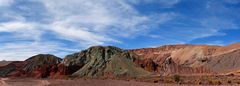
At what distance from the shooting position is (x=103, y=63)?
83.7 m

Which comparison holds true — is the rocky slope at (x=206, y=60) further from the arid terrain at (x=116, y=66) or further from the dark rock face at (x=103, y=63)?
the dark rock face at (x=103, y=63)

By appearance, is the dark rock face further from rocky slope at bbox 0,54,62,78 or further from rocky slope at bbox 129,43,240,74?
rocky slope at bbox 129,43,240,74

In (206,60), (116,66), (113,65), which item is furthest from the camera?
(206,60)

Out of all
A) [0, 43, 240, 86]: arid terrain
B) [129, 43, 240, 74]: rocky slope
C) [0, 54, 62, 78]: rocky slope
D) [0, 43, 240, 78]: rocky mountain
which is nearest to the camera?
[0, 43, 240, 86]: arid terrain

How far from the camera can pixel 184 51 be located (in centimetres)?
13650

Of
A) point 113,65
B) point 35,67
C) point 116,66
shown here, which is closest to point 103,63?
point 113,65

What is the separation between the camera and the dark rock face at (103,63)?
255 ft

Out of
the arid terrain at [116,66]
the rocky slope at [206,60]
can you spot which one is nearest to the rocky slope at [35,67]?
the arid terrain at [116,66]

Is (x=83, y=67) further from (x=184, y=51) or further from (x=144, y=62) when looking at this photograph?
(x=184, y=51)

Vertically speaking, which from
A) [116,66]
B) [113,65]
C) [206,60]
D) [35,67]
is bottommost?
[116,66]

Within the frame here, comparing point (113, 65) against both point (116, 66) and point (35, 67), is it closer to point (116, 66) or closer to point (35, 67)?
point (116, 66)

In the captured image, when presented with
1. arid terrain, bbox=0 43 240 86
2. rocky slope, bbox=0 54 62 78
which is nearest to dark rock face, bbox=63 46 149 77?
arid terrain, bbox=0 43 240 86

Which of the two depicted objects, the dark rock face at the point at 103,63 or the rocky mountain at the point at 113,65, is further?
the rocky mountain at the point at 113,65

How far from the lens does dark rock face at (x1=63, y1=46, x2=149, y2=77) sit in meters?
77.9
